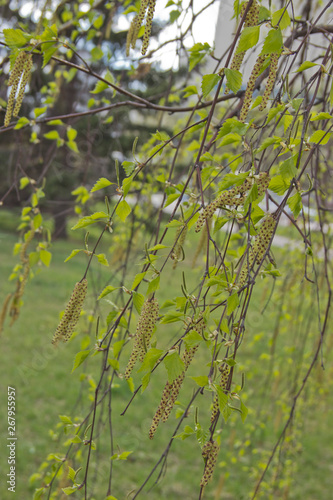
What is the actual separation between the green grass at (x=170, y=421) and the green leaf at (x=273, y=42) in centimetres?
156

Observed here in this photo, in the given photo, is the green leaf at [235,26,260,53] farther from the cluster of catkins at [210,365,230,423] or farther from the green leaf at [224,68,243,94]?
the cluster of catkins at [210,365,230,423]

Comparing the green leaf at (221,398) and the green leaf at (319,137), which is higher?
the green leaf at (319,137)

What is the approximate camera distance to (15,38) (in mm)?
1056

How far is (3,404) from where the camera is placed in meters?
3.47

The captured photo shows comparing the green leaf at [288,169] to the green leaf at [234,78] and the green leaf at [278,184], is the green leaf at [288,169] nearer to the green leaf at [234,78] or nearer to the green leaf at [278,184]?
the green leaf at [278,184]

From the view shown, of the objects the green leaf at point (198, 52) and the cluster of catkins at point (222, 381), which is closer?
the cluster of catkins at point (222, 381)

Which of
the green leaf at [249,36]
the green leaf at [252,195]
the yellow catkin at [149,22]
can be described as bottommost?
the green leaf at [252,195]

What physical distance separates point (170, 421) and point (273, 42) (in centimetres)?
331

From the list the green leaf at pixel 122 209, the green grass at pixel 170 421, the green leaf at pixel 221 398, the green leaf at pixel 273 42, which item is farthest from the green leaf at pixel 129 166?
the green grass at pixel 170 421

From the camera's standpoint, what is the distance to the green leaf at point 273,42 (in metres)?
0.75

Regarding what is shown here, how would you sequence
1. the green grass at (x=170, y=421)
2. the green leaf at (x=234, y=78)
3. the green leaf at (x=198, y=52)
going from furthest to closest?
the green grass at (x=170, y=421) < the green leaf at (x=198, y=52) < the green leaf at (x=234, y=78)

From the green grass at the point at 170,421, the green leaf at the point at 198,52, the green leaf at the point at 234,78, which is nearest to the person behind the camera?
the green leaf at the point at 234,78

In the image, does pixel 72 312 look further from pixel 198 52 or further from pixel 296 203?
pixel 198 52

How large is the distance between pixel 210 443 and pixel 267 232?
1.18 ft
